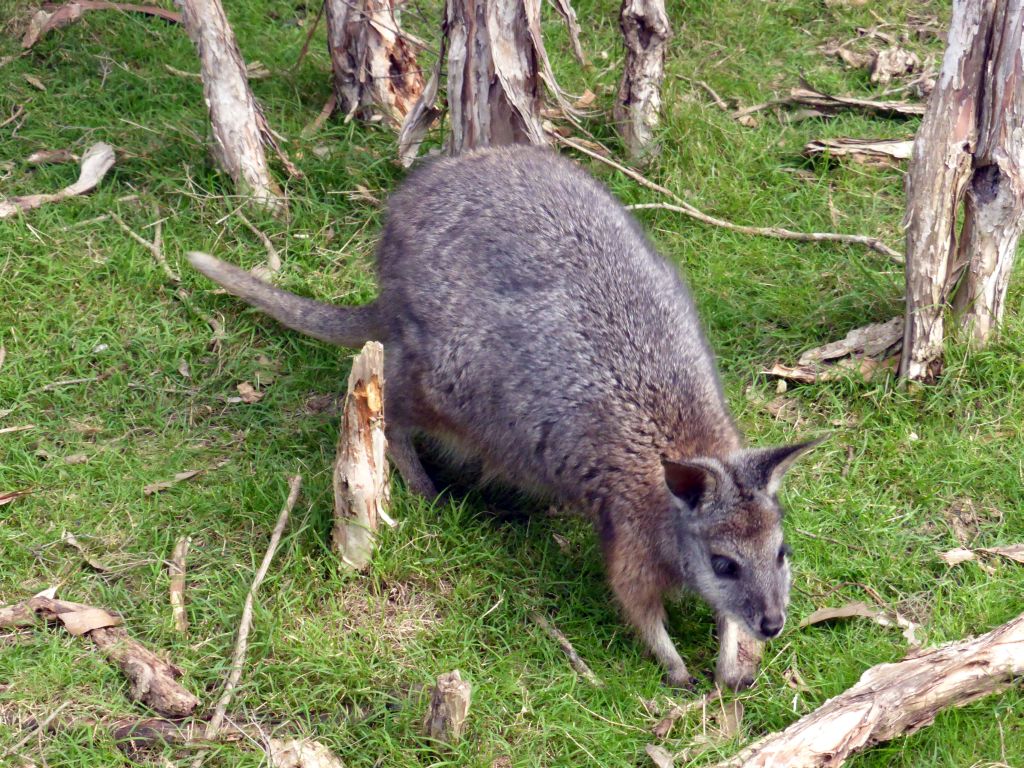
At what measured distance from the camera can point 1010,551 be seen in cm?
448

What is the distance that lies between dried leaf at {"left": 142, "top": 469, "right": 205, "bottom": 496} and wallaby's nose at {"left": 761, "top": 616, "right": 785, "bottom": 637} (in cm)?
230

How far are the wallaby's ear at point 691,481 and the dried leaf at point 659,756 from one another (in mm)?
807

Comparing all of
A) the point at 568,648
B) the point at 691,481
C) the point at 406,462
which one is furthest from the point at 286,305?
the point at 691,481

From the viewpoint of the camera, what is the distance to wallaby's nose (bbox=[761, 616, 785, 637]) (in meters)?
3.86

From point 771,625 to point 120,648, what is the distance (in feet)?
7.18

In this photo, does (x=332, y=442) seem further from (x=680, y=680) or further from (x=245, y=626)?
(x=680, y=680)

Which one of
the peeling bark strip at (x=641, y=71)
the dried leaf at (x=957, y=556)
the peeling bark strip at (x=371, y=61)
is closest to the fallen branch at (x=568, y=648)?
the dried leaf at (x=957, y=556)

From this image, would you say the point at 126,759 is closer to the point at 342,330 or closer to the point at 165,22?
the point at 342,330

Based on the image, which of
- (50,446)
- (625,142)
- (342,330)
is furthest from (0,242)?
(625,142)

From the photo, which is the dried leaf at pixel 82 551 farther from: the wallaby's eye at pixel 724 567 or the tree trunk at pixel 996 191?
the tree trunk at pixel 996 191

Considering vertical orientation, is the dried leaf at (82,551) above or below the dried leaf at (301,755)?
above

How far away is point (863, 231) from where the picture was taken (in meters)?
5.89

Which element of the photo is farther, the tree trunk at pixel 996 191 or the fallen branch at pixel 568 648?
the tree trunk at pixel 996 191

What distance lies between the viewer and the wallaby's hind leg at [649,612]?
4.18 m
